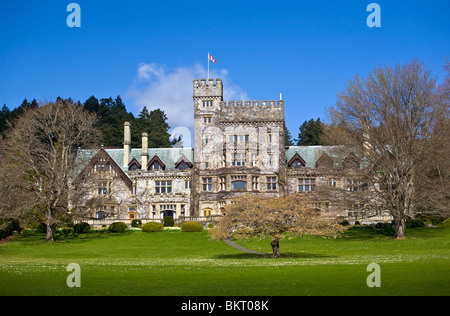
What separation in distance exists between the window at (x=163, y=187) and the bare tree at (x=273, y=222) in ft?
101

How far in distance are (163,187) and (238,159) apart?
32.5 ft

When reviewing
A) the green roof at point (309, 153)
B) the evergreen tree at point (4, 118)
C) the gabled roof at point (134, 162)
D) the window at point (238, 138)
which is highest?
the evergreen tree at point (4, 118)

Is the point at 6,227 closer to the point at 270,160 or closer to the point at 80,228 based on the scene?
the point at 80,228

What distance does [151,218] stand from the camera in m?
59.5

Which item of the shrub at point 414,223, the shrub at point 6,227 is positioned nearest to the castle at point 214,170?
the shrub at point 414,223

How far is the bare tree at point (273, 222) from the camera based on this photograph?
102ft

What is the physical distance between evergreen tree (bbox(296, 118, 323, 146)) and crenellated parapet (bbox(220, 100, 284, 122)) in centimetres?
3996

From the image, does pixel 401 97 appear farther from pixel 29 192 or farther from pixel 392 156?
pixel 29 192

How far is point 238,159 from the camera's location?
60.0 metres

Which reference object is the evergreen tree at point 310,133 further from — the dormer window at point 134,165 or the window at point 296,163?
the dormer window at point 134,165

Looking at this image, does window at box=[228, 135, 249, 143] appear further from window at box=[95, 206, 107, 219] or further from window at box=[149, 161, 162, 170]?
window at box=[95, 206, 107, 219]

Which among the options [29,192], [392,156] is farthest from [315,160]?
[29,192]

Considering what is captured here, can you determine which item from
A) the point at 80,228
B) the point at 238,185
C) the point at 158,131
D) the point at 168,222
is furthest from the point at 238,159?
the point at 158,131

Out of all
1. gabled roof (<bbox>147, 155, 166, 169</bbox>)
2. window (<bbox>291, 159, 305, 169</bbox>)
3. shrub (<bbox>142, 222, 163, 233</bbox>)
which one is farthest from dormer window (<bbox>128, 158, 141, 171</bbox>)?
window (<bbox>291, 159, 305, 169</bbox>)
